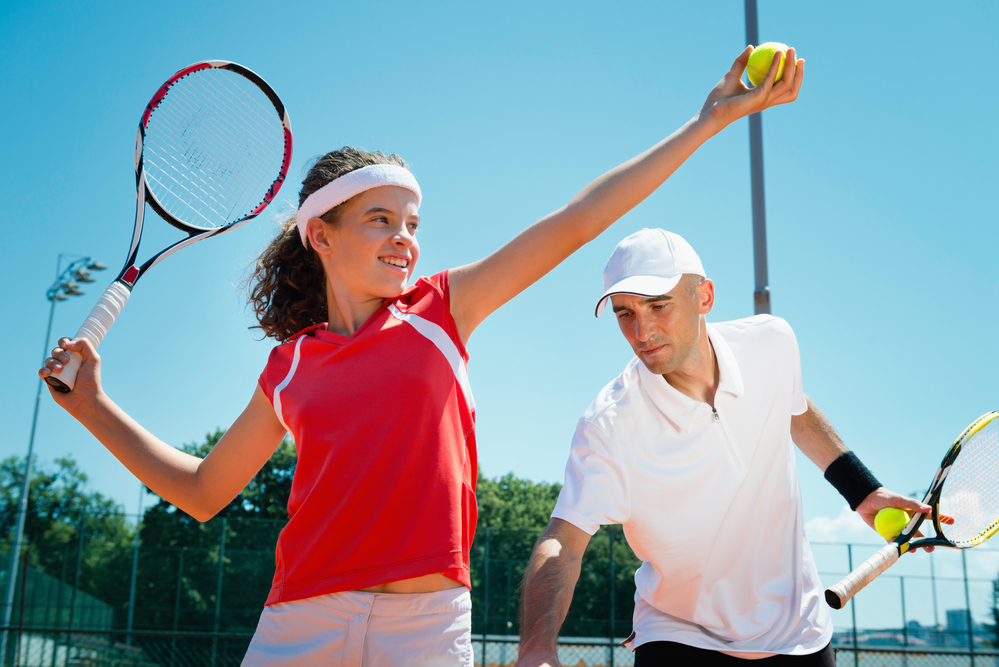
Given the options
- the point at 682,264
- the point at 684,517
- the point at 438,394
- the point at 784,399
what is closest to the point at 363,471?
the point at 438,394

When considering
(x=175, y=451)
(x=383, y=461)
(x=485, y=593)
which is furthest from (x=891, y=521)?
(x=485, y=593)

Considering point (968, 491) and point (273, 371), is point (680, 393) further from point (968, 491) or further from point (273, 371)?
point (968, 491)

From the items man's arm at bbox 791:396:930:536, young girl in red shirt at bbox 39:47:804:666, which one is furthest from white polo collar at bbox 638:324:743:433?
young girl in red shirt at bbox 39:47:804:666

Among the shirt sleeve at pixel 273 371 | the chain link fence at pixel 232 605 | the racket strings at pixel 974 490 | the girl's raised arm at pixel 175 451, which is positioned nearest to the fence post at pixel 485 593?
the chain link fence at pixel 232 605

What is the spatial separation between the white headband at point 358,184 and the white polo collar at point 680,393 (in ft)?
3.22

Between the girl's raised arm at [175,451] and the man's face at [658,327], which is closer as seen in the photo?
the girl's raised arm at [175,451]

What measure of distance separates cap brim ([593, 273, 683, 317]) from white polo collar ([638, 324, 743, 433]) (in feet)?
0.93

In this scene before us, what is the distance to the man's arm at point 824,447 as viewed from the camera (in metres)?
3.08

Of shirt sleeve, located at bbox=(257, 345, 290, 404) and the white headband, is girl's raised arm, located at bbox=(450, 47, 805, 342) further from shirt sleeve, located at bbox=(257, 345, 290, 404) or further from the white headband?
shirt sleeve, located at bbox=(257, 345, 290, 404)

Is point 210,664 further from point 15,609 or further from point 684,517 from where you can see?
point 684,517

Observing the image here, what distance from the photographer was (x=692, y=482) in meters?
2.59

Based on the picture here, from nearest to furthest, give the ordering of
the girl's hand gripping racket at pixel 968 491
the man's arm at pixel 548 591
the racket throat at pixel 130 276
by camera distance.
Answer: the man's arm at pixel 548 591 < the racket throat at pixel 130 276 < the girl's hand gripping racket at pixel 968 491

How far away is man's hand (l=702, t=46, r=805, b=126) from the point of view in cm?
221

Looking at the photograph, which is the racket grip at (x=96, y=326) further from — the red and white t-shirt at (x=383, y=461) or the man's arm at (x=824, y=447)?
the man's arm at (x=824, y=447)
